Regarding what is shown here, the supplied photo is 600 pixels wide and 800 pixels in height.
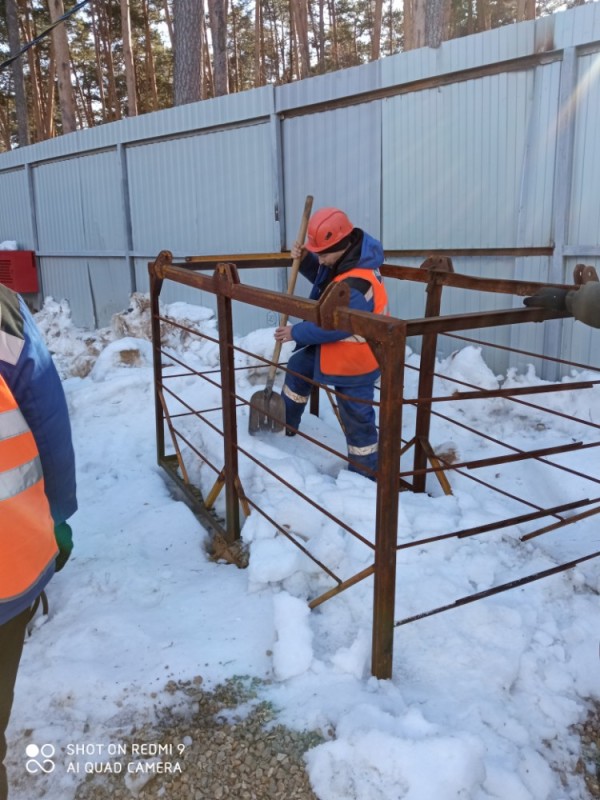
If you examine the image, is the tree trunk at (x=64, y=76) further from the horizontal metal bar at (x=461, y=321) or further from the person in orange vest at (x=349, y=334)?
the horizontal metal bar at (x=461, y=321)

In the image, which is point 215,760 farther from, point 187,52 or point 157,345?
point 187,52

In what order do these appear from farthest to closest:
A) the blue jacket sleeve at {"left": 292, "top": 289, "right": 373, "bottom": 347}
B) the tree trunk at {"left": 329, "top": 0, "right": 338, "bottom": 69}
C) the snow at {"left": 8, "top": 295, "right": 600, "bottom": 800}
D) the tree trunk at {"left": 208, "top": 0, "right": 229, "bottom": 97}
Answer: the tree trunk at {"left": 329, "top": 0, "right": 338, "bottom": 69} < the tree trunk at {"left": 208, "top": 0, "right": 229, "bottom": 97} < the blue jacket sleeve at {"left": 292, "top": 289, "right": 373, "bottom": 347} < the snow at {"left": 8, "top": 295, "right": 600, "bottom": 800}

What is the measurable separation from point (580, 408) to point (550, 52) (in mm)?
2541

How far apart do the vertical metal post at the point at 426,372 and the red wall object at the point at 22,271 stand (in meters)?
9.88

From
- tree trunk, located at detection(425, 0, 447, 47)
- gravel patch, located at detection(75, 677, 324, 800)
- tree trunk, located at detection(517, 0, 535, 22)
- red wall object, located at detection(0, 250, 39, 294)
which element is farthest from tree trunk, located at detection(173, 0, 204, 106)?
gravel patch, located at detection(75, 677, 324, 800)

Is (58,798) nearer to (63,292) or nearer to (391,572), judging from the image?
(391,572)

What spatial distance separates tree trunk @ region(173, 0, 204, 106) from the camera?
1158cm

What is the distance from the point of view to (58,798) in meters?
2.04

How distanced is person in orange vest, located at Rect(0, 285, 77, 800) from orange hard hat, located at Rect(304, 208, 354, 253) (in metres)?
2.21

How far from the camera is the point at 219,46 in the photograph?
50.7 ft

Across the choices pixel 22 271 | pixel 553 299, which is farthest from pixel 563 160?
pixel 22 271

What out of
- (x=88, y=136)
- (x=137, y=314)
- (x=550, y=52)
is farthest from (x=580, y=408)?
(x=88, y=136)

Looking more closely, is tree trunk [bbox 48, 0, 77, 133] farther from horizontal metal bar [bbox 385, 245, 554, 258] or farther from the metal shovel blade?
the metal shovel blade
